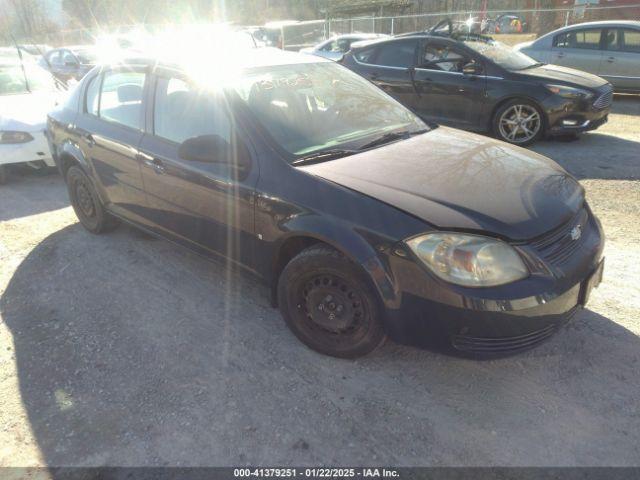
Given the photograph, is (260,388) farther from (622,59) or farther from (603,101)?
(622,59)

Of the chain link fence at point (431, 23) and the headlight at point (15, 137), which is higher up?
the chain link fence at point (431, 23)

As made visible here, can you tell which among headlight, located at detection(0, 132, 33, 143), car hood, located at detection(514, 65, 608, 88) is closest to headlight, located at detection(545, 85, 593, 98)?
car hood, located at detection(514, 65, 608, 88)

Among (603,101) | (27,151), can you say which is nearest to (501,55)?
(603,101)

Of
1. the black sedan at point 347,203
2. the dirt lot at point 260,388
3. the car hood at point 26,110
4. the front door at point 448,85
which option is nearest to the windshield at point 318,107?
the black sedan at point 347,203

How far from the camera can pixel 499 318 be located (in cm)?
226

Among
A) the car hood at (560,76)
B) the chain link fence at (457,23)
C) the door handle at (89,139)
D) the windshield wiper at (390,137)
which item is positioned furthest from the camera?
the chain link fence at (457,23)

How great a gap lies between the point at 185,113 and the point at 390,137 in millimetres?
1404

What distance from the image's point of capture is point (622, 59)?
383 inches

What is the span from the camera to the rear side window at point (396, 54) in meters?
7.59

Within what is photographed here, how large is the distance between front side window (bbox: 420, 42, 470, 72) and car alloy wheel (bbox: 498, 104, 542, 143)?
99cm

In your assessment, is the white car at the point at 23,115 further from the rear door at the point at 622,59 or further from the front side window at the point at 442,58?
the rear door at the point at 622,59

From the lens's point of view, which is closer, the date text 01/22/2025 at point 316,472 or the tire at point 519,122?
the date text 01/22/2025 at point 316,472

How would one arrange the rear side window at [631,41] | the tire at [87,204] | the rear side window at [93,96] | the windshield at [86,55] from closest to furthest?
the rear side window at [93,96]
the tire at [87,204]
the rear side window at [631,41]
the windshield at [86,55]

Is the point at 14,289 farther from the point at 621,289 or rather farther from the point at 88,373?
the point at 621,289
